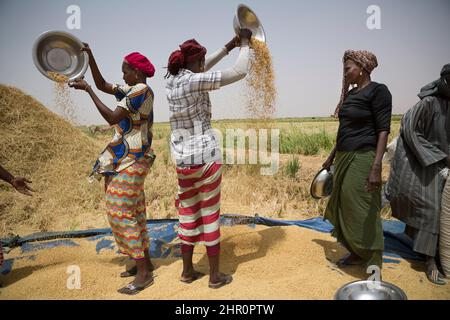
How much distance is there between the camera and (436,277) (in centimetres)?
275

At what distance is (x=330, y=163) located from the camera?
331 cm

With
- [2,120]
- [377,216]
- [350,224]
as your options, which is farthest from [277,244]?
[2,120]

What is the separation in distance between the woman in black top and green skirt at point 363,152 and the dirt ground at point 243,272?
13.4 inches

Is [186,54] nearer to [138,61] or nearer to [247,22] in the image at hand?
[138,61]

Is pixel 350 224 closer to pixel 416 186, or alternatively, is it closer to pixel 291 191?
pixel 416 186

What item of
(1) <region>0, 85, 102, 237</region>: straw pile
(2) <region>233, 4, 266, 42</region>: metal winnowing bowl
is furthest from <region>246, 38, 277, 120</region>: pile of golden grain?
(1) <region>0, 85, 102, 237</region>: straw pile

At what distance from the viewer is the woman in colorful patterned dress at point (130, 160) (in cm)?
268

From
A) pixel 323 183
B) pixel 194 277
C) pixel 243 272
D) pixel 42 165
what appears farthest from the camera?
pixel 42 165

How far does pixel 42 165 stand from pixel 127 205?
4029 millimetres

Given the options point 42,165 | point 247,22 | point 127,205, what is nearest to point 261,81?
point 247,22

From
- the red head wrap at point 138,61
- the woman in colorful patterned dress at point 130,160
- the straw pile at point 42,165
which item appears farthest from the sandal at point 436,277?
the straw pile at point 42,165

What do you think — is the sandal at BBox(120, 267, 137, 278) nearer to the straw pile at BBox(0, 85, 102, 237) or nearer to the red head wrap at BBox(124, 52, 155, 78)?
the red head wrap at BBox(124, 52, 155, 78)

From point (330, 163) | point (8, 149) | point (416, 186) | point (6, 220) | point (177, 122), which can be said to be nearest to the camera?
point (177, 122)

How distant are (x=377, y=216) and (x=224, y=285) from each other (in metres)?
1.27
